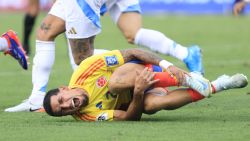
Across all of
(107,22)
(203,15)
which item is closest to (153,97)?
(107,22)

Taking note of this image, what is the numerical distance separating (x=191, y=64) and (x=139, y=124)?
1.18m

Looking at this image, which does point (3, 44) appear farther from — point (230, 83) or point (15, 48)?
point (230, 83)

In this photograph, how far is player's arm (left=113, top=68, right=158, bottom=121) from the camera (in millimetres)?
8047

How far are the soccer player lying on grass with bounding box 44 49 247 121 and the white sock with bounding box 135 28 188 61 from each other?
760 millimetres

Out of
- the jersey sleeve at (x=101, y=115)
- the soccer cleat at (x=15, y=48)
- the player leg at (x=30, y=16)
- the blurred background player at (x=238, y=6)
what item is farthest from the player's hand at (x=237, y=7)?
the player leg at (x=30, y=16)

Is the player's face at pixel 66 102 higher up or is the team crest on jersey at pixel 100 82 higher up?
the team crest on jersey at pixel 100 82

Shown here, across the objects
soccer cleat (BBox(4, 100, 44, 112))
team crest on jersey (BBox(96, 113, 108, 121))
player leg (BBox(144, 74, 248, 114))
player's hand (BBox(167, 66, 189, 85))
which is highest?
player's hand (BBox(167, 66, 189, 85))

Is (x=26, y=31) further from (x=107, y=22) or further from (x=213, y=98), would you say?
(x=107, y=22)

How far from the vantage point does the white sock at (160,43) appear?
9.23 meters

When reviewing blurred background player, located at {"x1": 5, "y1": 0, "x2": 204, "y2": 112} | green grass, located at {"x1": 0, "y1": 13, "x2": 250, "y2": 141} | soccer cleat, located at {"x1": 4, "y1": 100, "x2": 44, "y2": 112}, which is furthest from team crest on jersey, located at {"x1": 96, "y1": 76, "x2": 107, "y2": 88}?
soccer cleat, located at {"x1": 4, "y1": 100, "x2": 44, "y2": 112}

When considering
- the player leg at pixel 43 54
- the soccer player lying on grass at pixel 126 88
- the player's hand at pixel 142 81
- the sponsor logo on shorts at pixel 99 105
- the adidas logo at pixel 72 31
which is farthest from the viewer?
the player leg at pixel 43 54

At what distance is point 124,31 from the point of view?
393 inches

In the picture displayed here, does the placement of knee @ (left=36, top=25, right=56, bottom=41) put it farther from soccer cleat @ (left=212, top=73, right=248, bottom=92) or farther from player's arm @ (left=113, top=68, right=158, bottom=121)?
soccer cleat @ (left=212, top=73, right=248, bottom=92)

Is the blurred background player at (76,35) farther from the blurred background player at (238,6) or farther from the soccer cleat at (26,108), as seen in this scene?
the blurred background player at (238,6)
